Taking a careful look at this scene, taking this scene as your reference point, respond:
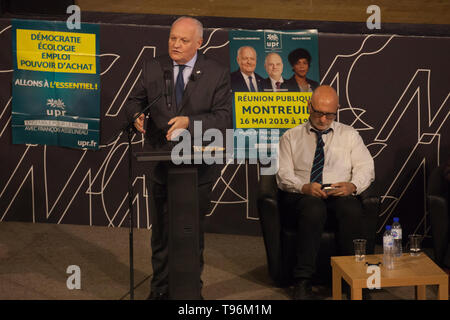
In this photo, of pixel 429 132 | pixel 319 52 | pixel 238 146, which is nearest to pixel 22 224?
pixel 238 146

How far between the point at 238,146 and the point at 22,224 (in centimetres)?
179

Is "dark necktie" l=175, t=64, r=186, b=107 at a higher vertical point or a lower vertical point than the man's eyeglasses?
higher

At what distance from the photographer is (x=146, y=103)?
4.03 m

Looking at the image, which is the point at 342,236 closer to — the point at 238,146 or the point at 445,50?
the point at 238,146

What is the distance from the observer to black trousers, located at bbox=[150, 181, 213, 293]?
13.0 feet

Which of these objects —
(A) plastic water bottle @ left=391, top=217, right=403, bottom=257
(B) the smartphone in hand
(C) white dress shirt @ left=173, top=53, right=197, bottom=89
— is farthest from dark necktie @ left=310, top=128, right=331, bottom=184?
(C) white dress shirt @ left=173, top=53, right=197, bottom=89

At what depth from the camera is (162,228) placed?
159 inches

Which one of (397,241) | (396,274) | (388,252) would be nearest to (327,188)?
(397,241)

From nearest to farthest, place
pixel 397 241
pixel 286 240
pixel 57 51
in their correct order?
1. pixel 397 241
2. pixel 286 240
3. pixel 57 51

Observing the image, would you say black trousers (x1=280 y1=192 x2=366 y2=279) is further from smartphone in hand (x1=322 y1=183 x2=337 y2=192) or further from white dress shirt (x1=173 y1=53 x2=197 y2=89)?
white dress shirt (x1=173 y1=53 x2=197 y2=89)

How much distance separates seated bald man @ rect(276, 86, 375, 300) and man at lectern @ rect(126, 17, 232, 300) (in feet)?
2.28

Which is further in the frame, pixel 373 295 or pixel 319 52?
pixel 319 52

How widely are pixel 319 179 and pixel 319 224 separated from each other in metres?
0.44

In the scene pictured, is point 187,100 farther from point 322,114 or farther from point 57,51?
point 57,51
